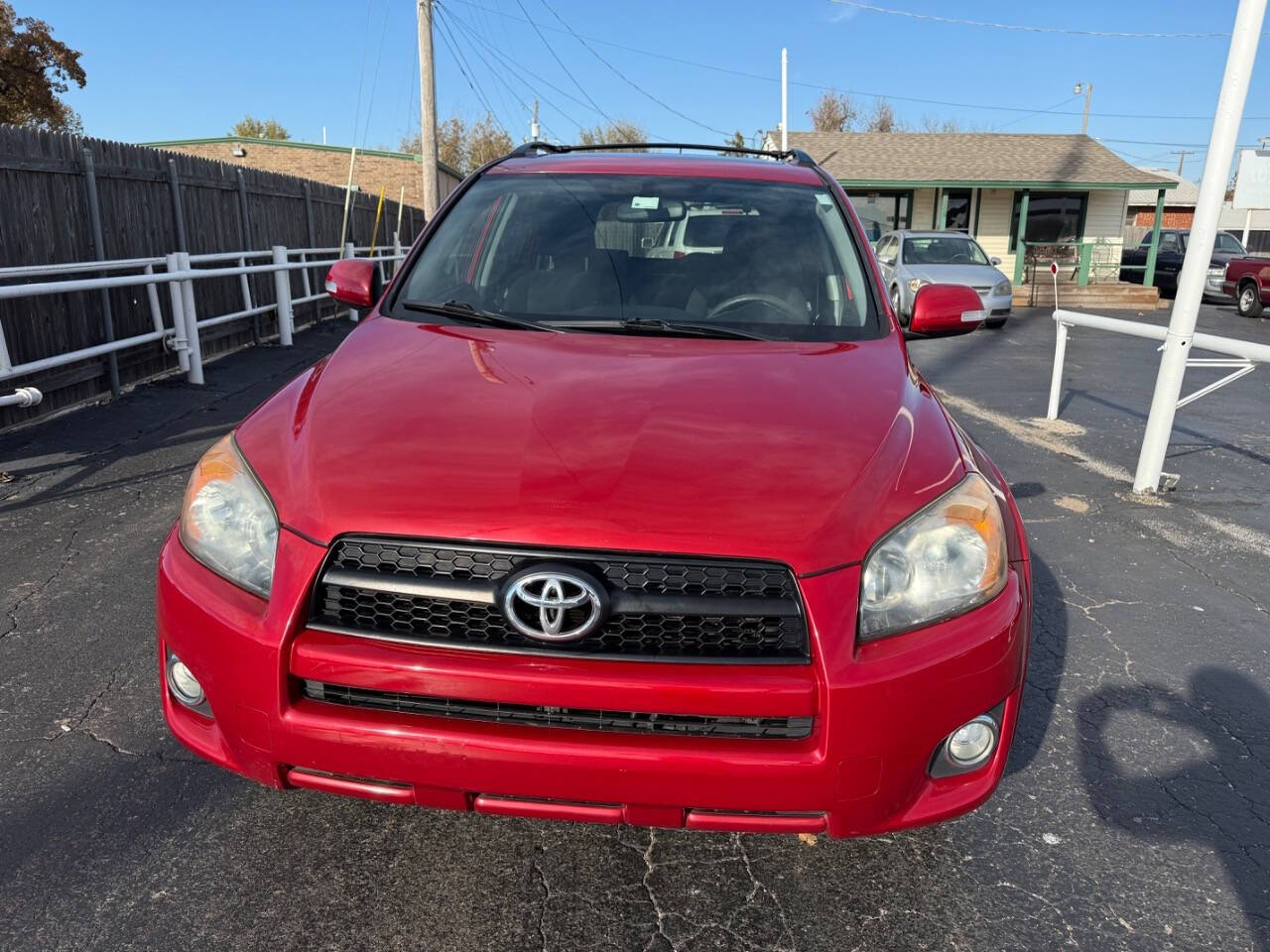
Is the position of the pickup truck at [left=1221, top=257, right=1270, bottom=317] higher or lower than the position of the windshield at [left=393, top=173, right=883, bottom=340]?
lower

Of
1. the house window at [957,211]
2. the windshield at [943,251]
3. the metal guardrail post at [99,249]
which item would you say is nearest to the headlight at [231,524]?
the metal guardrail post at [99,249]

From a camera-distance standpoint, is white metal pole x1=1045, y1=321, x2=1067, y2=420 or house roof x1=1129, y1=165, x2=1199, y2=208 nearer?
white metal pole x1=1045, y1=321, x2=1067, y2=420

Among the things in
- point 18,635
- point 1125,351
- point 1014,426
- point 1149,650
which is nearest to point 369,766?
point 18,635

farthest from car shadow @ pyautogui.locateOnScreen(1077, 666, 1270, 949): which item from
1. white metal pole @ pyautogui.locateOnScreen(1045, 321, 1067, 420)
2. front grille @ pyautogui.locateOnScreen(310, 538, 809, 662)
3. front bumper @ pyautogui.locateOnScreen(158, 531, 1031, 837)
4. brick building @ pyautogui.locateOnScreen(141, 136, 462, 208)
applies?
brick building @ pyautogui.locateOnScreen(141, 136, 462, 208)

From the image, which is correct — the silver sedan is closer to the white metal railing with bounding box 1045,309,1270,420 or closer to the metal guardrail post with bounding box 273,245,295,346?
the white metal railing with bounding box 1045,309,1270,420

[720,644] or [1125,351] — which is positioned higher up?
[720,644]

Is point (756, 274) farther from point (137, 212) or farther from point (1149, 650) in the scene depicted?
point (137, 212)

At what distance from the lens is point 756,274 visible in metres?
3.22

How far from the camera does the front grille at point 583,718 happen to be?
6.02 feet

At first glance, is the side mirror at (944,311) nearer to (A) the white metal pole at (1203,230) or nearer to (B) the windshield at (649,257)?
(B) the windshield at (649,257)

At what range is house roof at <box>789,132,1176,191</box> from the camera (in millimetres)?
27641

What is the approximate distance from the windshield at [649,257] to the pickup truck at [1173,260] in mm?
23550

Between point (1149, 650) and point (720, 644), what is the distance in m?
2.55

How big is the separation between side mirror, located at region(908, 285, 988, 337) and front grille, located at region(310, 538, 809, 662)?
1.99 metres
